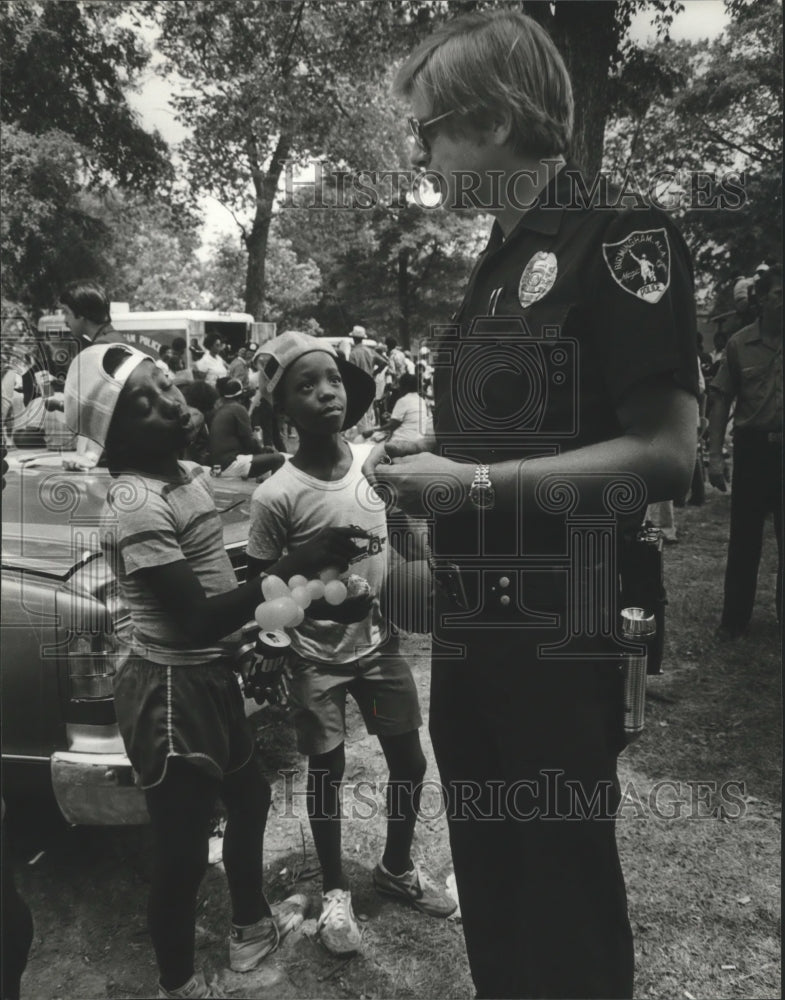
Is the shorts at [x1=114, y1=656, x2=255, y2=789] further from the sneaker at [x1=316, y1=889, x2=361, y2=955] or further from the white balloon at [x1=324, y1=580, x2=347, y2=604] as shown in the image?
the sneaker at [x1=316, y1=889, x2=361, y2=955]

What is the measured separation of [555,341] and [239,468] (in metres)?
4.90

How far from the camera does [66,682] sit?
2.38m

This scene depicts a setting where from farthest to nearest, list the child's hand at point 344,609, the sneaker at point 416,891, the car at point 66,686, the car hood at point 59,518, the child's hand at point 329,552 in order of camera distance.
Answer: the car hood at point 59,518
the sneaker at point 416,891
the car at point 66,686
the child's hand at point 344,609
the child's hand at point 329,552

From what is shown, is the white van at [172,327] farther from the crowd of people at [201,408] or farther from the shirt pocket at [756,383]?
the shirt pocket at [756,383]

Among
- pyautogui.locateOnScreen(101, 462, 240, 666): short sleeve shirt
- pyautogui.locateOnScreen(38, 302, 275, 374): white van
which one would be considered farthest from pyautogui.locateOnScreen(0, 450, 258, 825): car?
pyautogui.locateOnScreen(38, 302, 275, 374): white van

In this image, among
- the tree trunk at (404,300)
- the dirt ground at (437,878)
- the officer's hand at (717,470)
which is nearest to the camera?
the dirt ground at (437,878)

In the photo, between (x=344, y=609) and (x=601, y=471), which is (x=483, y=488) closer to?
(x=601, y=471)

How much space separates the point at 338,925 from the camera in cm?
229

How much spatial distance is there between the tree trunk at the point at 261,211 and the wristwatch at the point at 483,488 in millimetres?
13457

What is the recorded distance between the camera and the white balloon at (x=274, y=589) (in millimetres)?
1662

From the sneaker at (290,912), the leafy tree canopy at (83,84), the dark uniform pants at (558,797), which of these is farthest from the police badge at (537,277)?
the leafy tree canopy at (83,84)

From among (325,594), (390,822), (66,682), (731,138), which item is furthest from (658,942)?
(731,138)

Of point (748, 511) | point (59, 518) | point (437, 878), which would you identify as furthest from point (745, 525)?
point (59, 518)

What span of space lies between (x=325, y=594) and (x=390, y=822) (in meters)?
1.16
